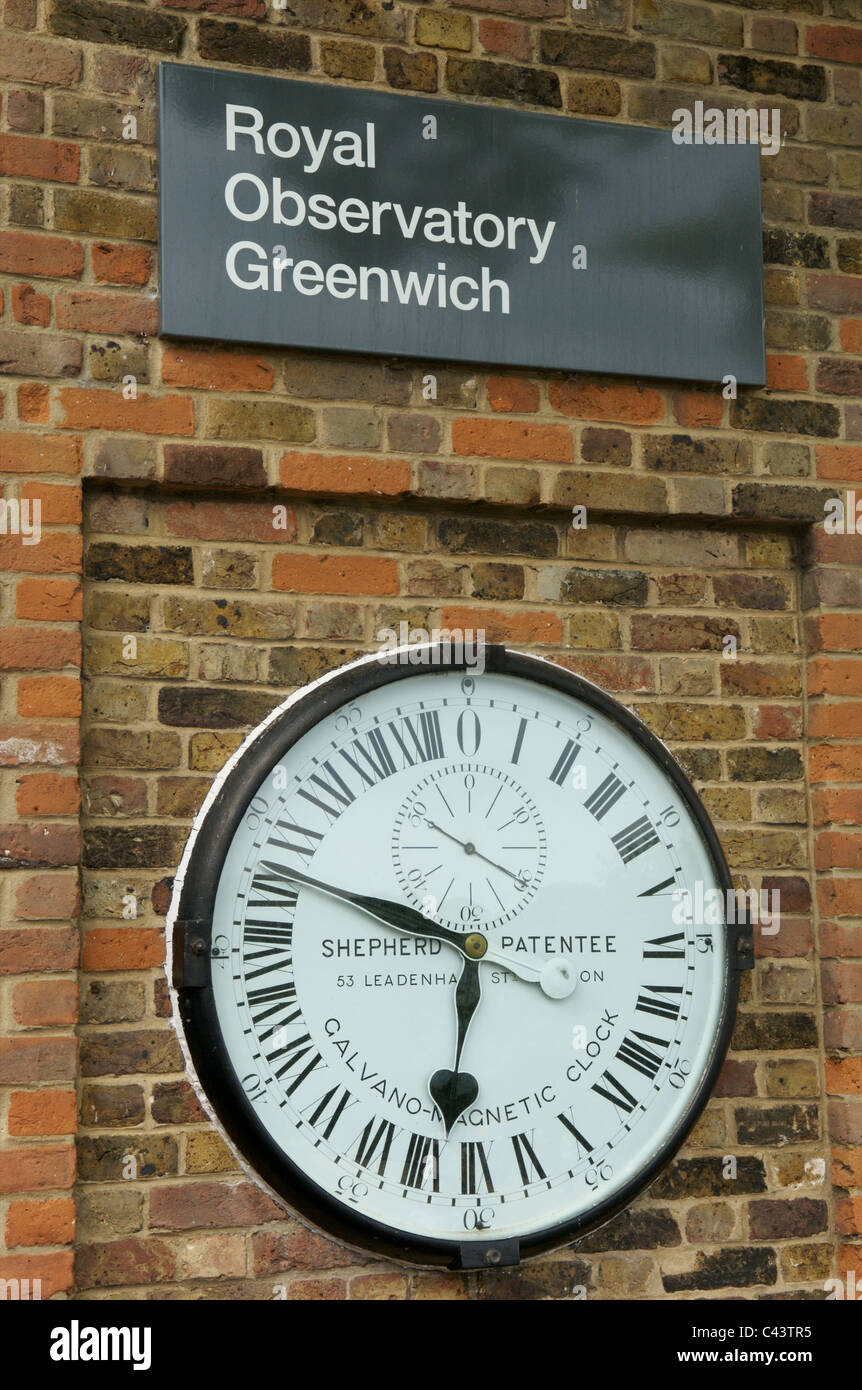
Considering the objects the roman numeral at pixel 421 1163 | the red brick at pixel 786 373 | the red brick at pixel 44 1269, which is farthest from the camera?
the red brick at pixel 786 373

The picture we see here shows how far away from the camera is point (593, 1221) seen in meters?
2.39

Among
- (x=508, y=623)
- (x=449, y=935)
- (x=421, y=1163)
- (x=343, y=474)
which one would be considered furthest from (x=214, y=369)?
(x=421, y=1163)

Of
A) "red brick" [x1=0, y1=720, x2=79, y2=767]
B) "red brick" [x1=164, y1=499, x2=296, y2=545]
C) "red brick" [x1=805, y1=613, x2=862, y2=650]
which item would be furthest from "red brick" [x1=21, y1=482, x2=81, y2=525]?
"red brick" [x1=805, y1=613, x2=862, y2=650]

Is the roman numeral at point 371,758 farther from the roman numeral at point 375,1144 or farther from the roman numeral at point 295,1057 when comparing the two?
the roman numeral at point 375,1144

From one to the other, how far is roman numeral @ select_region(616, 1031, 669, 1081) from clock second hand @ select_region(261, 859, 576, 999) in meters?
0.14

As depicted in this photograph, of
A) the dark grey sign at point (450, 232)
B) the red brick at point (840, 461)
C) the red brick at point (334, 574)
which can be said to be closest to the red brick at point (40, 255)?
the dark grey sign at point (450, 232)

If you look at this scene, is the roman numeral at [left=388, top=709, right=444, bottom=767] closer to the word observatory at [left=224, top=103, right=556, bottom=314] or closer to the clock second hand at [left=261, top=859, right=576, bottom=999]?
the clock second hand at [left=261, top=859, right=576, bottom=999]

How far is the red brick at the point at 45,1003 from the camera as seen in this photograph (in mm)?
2172

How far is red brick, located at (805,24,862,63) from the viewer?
279 centimetres

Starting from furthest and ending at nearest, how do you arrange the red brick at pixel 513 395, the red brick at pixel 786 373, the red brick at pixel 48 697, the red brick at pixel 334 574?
the red brick at pixel 786 373, the red brick at pixel 513 395, the red brick at pixel 334 574, the red brick at pixel 48 697

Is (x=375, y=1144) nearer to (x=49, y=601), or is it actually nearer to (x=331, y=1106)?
(x=331, y=1106)

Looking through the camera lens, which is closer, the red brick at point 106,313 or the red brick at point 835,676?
the red brick at point 106,313

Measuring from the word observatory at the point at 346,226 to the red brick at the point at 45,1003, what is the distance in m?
1.16
